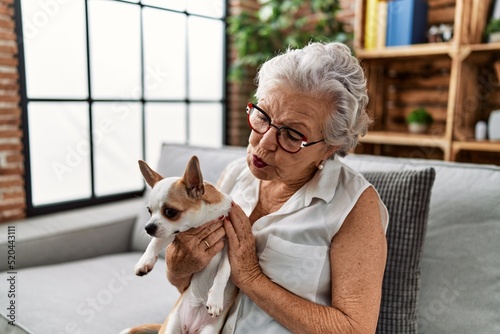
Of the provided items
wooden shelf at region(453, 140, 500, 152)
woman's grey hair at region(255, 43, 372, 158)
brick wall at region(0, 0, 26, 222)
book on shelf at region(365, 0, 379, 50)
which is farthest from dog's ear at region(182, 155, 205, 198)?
book on shelf at region(365, 0, 379, 50)

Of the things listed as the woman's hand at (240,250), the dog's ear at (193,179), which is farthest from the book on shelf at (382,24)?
the dog's ear at (193,179)

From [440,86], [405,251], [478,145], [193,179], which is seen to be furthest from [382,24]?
[193,179]

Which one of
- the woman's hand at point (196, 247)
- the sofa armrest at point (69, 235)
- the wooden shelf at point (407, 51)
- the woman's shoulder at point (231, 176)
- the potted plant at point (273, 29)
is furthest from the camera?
the potted plant at point (273, 29)

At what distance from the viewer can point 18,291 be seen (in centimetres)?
163

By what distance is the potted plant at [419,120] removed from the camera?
294 cm

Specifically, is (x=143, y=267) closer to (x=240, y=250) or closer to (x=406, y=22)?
(x=240, y=250)

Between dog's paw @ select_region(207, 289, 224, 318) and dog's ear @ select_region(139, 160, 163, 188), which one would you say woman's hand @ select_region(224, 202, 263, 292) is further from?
dog's ear @ select_region(139, 160, 163, 188)

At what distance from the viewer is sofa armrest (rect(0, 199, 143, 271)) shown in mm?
1923

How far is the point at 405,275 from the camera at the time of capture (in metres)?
1.28

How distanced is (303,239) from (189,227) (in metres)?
0.32

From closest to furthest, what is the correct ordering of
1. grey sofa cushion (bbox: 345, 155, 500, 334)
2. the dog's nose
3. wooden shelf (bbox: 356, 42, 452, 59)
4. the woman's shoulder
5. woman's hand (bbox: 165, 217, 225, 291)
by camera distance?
1. the dog's nose
2. woman's hand (bbox: 165, 217, 225, 291)
3. grey sofa cushion (bbox: 345, 155, 500, 334)
4. the woman's shoulder
5. wooden shelf (bbox: 356, 42, 452, 59)

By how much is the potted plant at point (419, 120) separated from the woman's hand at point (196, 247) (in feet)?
7.52

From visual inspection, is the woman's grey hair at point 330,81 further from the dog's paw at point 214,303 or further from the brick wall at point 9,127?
the brick wall at point 9,127

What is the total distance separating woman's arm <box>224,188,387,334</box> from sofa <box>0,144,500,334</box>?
0.78 feet
